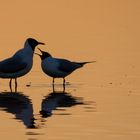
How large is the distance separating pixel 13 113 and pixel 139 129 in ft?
9.89

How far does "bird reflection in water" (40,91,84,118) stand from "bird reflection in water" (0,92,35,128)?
284 mm

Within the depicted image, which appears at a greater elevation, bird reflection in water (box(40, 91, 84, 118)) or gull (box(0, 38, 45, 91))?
gull (box(0, 38, 45, 91))

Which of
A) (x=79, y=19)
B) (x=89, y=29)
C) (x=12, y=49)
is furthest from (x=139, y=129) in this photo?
(x=79, y=19)

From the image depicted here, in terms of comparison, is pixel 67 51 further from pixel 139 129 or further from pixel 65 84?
pixel 139 129

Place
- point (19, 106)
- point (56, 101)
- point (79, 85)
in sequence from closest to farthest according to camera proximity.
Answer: point (19, 106)
point (56, 101)
point (79, 85)

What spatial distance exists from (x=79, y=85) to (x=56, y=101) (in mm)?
3288

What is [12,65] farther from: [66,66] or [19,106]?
[19,106]

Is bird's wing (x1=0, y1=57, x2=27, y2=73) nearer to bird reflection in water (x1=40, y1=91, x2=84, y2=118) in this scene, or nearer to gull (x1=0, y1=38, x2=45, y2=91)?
gull (x1=0, y1=38, x2=45, y2=91)

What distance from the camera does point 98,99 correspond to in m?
19.2

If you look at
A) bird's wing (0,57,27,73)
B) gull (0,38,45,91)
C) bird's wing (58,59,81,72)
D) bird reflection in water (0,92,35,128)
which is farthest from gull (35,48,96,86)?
bird reflection in water (0,92,35,128)

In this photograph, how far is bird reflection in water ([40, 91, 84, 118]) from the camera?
17.4 m

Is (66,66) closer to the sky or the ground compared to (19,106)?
closer to the sky

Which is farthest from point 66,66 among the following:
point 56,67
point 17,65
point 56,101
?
point 56,101

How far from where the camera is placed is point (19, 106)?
1817 centimetres
